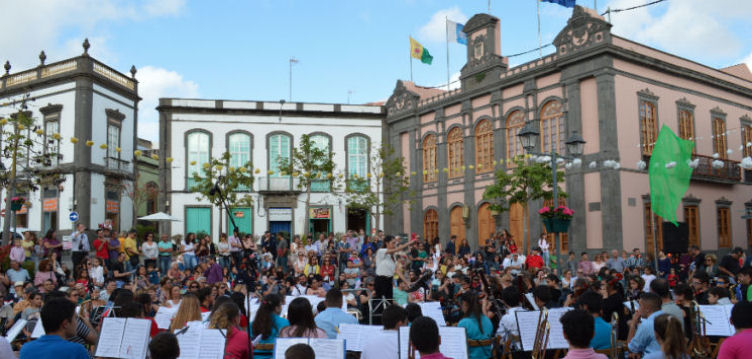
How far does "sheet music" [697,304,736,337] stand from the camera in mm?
7270

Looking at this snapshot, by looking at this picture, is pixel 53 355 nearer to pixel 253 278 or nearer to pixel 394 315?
pixel 394 315

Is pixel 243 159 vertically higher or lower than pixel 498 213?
higher

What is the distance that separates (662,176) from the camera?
42.6 feet

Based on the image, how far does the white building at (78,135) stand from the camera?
3145cm

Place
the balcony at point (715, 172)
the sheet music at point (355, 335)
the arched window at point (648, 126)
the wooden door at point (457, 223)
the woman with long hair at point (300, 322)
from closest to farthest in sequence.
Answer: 1. the woman with long hair at point (300, 322)
2. the sheet music at point (355, 335)
3. the arched window at point (648, 126)
4. the balcony at point (715, 172)
5. the wooden door at point (457, 223)

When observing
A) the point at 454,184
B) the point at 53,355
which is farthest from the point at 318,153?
the point at 53,355

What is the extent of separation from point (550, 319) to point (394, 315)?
1.72m

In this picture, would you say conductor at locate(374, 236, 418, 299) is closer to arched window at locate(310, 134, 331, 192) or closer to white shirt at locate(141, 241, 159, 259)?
white shirt at locate(141, 241, 159, 259)

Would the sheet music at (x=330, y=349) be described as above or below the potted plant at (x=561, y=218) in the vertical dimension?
below

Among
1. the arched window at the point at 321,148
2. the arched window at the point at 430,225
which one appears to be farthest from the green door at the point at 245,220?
the arched window at the point at 430,225

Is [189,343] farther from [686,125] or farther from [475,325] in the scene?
[686,125]

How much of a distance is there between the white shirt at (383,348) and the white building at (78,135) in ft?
91.9

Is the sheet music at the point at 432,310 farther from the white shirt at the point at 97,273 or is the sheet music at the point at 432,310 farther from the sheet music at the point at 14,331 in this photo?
the white shirt at the point at 97,273

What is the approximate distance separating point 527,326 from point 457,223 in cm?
2327
